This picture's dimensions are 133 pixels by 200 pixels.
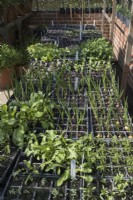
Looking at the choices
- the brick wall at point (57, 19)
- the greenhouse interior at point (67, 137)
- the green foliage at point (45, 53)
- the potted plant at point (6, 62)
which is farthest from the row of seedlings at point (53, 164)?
the brick wall at point (57, 19)

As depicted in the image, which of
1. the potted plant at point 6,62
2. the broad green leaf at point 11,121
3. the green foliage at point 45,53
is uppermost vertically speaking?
the green foliage at point 45,53

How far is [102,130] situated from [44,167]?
1.98 ft

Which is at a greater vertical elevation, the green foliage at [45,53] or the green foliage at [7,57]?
the green foliage at [45,53]

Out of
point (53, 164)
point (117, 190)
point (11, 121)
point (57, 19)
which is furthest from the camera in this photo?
point (57, 19)

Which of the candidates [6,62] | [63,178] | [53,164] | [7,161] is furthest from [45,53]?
[63,178]

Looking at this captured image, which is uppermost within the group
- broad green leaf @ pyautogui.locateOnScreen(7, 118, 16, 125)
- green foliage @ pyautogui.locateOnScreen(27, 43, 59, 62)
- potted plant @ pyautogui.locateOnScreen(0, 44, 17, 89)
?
green foliage @ pyautogui.locateOnScreen(27, 43, 59, 62)

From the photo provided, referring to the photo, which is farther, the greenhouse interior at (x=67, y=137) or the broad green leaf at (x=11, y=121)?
the broad green leaf at (x=11, y=121)

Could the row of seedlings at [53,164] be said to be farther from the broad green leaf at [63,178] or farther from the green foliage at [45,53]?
the green foliage at [45,53]

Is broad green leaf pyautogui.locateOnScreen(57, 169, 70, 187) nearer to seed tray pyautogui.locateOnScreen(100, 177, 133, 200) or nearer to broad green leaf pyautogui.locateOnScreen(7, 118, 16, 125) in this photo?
seed tray pyautogui.locateOnScreen(100, 177, 133, 200)

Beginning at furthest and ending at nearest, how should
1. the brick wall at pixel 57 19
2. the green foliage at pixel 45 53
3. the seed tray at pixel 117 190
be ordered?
the brick wall at pixel 57 19 < the green foliage at pixel 45 53 < the seed tray at pixel 117 190

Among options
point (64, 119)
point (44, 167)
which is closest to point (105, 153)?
point (44, 167)

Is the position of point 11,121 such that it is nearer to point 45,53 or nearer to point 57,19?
point 45,53

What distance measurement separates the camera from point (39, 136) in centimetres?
179

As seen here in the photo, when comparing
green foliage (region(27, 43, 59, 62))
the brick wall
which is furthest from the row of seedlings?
→ the brick wall
